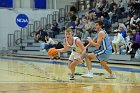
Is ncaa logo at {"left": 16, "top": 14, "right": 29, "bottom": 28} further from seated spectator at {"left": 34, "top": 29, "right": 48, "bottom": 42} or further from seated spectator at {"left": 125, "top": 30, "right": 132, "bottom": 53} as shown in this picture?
seated spectator at {"left": 125, "top": 30, "right": 132, "bottom": 53}

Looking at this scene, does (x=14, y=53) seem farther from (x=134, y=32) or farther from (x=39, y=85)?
(x=39, y=85)

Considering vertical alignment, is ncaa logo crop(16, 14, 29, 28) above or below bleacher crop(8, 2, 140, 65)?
above

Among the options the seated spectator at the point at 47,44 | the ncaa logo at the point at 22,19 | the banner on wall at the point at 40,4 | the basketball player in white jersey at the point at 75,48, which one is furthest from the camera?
the banner on wall at the point at 40,4

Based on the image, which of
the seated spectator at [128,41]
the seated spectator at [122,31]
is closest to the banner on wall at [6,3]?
the seated spectator at [122,31]

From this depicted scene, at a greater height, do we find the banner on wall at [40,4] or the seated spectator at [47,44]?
the banner on wall at [40,4]

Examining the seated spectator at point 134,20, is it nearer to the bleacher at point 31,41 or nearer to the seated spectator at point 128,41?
the seated spectator at point 128,41

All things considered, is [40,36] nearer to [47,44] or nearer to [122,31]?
[47,44]

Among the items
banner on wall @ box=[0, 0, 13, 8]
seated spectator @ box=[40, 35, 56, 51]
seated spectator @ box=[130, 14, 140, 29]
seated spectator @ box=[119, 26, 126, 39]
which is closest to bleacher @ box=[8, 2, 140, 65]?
seated spectator @ box=[40, 35, 56, 51]

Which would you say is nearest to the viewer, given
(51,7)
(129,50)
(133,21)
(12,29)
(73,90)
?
(73,90)

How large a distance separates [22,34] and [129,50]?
13090 millimetres

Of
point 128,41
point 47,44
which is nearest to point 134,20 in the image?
point 128,41

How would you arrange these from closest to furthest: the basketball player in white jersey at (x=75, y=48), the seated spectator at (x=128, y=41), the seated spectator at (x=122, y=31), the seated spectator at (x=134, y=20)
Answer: the basketball player in white jersey at (x=75, y=48) → the seated spectator at (x=128, y=41) → the seated spectator at (x=122, y=31) → the seated spectator at (x=134, y=20)

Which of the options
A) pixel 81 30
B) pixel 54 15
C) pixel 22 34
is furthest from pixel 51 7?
pixel 81 30

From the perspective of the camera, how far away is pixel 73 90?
24.6ft
